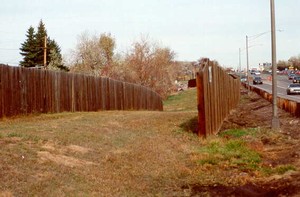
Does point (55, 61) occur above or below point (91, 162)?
above

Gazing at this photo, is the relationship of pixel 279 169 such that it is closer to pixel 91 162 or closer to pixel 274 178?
pixel 274 178

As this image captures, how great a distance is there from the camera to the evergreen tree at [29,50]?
250 ft

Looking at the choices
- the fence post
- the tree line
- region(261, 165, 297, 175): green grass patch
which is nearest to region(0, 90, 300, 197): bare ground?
region(261, 165, 297, 175): green grass patch

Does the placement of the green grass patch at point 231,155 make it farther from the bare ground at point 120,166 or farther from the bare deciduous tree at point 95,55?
the bare deciduous tree at point 95,55

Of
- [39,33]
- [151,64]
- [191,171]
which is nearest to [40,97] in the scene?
[191,171]

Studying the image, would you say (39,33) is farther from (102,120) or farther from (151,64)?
(102,120)

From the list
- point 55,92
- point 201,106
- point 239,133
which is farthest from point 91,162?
point 55,92

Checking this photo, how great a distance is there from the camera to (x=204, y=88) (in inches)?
619

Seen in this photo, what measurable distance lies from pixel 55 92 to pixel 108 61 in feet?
179

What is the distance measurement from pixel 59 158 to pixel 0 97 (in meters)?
8.43

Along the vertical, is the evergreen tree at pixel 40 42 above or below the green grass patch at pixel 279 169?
above

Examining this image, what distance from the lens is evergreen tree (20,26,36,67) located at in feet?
250

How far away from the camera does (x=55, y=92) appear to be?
21.9 meters

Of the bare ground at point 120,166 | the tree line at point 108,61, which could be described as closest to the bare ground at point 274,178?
the bare ground at point 120,166
